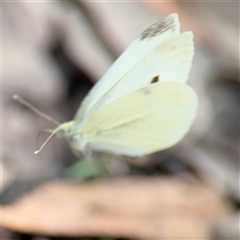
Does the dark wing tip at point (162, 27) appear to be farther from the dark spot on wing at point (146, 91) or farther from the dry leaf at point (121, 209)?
the dry leaf at point (121, 209)

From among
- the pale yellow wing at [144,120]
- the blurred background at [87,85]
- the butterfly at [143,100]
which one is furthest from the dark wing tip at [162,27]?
the blurred background at [87,85]

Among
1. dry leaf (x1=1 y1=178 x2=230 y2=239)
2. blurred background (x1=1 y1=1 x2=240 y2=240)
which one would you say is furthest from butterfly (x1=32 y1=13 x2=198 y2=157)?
blurred background (x1=1 y1=1 x2=240 y2=240)

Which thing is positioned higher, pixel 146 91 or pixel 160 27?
pixel 160 27

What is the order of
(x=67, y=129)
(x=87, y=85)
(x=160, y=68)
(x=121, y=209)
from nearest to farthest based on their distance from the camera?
(x=160, y=68), (x=67, y=129), (x=121, y=209), (x=87, y=85)

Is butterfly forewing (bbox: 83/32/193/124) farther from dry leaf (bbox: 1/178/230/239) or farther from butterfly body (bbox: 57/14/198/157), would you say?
dry leaf (bbox: 1/178/230/239)

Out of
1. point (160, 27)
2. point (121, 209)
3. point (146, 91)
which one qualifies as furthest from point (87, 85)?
point (160, 27)

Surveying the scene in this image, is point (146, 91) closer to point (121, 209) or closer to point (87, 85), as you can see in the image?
point (121, 209)
